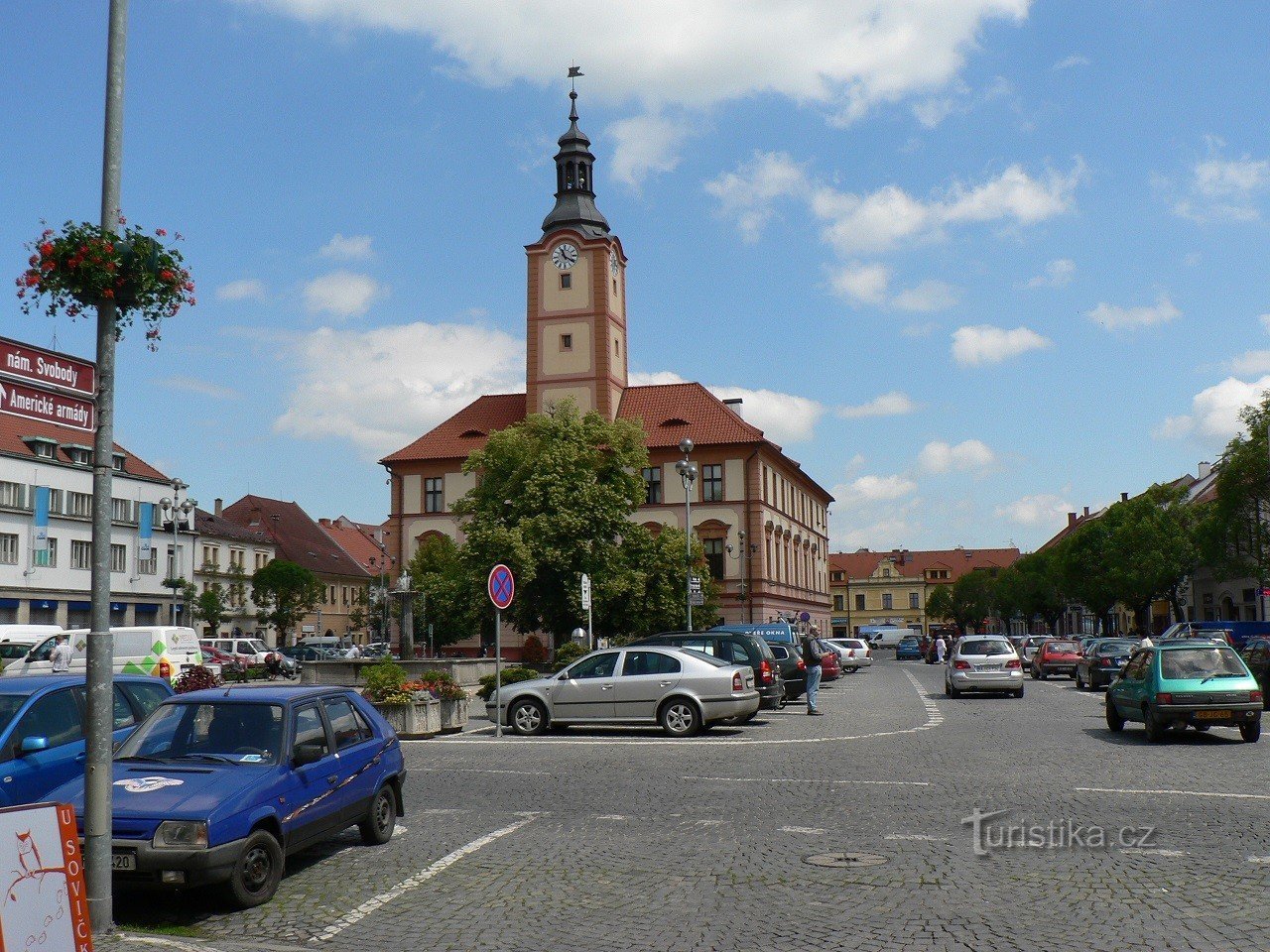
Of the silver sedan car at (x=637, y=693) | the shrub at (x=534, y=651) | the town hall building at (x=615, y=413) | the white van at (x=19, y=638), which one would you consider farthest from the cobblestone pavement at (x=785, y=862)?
the town hall building at (x=615, y=413)

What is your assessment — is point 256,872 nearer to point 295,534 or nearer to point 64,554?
point 64,554

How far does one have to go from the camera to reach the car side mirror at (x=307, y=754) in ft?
29.9

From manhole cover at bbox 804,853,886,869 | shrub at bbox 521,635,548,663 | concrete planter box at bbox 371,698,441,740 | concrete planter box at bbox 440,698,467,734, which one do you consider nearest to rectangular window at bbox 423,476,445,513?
shrub at bbox 521,635,548,663

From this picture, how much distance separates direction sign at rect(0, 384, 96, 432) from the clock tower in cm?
6384

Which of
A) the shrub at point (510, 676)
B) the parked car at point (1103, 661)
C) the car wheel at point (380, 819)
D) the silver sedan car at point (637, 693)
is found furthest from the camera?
the parked car at point (1103, 661)

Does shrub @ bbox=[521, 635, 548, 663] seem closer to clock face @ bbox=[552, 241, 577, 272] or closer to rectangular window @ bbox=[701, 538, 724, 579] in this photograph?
rectangular window @ bbox=[701, 538, 724, 579]

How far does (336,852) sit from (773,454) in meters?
66.3

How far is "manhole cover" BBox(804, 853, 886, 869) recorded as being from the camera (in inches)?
368

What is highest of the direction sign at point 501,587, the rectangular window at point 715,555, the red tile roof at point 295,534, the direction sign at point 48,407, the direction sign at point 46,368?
the red tile roof at point 295,534

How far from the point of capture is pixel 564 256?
237 feet

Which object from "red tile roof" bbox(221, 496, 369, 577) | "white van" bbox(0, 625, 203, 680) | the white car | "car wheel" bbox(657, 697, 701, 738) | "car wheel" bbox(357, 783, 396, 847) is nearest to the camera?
"car wheel" bbox(357, 783, 396, 847)

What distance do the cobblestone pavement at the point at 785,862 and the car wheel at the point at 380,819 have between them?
167 mm

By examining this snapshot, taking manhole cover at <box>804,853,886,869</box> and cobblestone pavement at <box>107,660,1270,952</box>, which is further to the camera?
manhole cover at <box>804,853,886,869</box>

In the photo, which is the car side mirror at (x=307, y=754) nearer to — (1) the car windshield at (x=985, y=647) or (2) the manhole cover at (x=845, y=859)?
(2) the manhole cover at (x=845, y=859)
